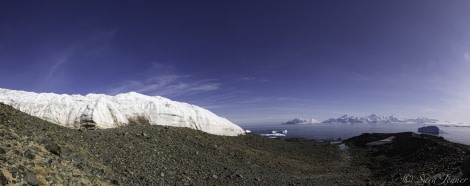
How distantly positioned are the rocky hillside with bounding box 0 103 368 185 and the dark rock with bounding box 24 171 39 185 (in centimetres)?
2

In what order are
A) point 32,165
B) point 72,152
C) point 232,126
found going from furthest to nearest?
point 232,126, point 72,152, point 32,165

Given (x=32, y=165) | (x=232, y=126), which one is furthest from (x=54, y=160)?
(x=232, y=126)

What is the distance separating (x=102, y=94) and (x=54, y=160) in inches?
898

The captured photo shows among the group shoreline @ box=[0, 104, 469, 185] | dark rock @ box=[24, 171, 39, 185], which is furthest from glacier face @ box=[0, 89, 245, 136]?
dark rock @ box=[24, 171, 39, 185]

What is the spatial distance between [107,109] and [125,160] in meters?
14.7

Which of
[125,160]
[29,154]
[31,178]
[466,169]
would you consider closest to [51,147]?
[29,154]

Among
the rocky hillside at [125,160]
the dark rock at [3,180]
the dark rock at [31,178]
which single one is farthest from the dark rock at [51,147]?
the dark rock at [3,180]

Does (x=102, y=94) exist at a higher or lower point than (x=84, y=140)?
higher

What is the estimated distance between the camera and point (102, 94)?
28828mm

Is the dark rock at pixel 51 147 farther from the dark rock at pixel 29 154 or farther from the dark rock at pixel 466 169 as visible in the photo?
the dark rock at pixel 466 169

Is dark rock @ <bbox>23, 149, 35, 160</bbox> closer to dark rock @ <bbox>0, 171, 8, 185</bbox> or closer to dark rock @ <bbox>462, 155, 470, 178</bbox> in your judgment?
dark rock @ <bbox>0, 171, 8, 185</bbox>

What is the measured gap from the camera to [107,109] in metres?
24.8

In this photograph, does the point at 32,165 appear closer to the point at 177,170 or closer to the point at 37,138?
the point at 37,138

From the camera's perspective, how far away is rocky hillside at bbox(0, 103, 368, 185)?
742 cm
